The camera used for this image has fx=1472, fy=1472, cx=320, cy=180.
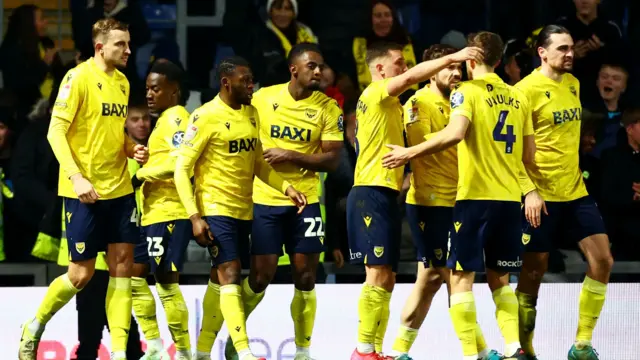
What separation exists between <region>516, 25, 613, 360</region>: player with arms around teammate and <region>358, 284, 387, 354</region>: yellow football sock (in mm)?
1154

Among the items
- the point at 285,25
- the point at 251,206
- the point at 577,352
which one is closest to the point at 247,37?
the point at 285,25

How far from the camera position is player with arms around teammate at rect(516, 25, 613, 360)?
10.4m

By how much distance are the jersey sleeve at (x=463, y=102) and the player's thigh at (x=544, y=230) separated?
133 cm

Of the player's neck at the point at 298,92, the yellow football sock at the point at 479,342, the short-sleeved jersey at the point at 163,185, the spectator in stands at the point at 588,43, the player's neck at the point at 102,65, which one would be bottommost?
the yellow football sock at the point at 479,342

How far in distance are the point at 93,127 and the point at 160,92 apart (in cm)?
96

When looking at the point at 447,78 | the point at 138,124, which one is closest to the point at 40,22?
the point at 138,124

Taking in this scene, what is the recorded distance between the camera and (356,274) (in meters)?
12.1

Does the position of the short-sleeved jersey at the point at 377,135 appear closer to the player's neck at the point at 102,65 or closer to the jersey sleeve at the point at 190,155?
the jersey sleeve at the point at 190,155

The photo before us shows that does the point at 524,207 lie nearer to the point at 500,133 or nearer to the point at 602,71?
the point at 500,133

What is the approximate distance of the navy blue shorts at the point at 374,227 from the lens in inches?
389

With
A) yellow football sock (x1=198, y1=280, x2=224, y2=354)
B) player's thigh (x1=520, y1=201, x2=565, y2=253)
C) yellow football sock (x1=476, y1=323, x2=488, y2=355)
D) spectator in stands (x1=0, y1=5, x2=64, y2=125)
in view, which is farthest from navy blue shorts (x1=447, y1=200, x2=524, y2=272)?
spectator in stands (x1=0, y1=5, x2=64, y2=125)

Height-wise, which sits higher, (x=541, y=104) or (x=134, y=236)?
(x=541, y=104)

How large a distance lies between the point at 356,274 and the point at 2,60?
350 centimetres

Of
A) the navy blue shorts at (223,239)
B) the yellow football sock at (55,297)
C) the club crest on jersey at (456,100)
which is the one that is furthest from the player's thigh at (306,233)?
the yellow football sock at (55,297)
